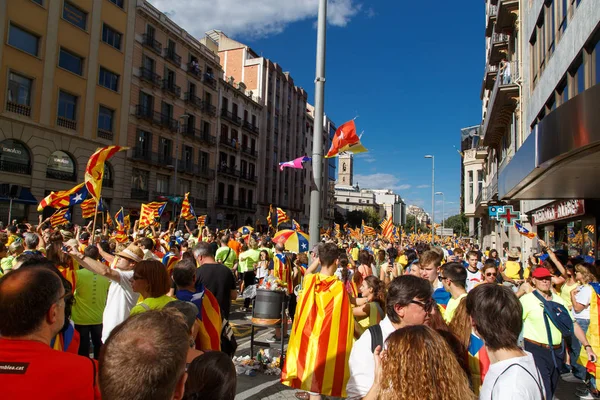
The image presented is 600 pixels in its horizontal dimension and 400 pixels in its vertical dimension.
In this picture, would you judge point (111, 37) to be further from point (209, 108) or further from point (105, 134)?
point (209, 108)

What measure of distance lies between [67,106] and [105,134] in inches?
128

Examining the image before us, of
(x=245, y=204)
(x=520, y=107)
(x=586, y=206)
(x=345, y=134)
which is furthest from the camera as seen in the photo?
(x=245, y=204)

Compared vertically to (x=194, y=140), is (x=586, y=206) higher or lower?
lower

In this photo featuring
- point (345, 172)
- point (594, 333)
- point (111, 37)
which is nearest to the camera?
point (594, 333)

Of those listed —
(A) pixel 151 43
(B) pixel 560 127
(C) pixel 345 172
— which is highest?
(C) pixel 345 172

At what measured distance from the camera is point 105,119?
29422mm

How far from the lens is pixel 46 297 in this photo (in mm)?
2121

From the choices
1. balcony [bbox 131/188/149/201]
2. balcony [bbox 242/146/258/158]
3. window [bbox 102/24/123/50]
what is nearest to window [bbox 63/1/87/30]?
window [bbox 102/24/123/50]

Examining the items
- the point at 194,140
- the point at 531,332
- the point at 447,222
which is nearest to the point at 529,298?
the point at 531,332

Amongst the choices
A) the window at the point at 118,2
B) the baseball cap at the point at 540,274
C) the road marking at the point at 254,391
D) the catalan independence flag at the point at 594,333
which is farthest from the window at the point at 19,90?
the catalan independence flag at the point at 594,333

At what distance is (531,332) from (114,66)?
103ft

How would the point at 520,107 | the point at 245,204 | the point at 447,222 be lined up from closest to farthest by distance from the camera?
the point at 520,107 → the point at 245,204 → the point at 447,222

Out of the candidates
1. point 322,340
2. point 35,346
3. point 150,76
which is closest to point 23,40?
point 150,76

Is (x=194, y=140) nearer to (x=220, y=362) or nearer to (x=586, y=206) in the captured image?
(x=586, y=206)
